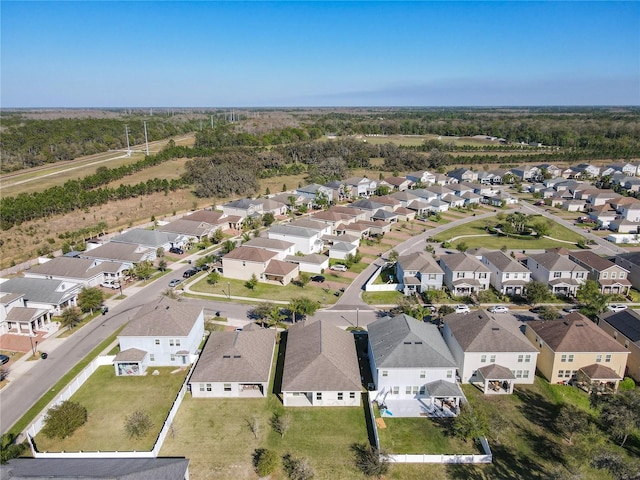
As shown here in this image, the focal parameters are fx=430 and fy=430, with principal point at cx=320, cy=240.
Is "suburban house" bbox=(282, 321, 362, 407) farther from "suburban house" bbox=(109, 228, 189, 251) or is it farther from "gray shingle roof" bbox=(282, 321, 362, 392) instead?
"suburban house" bbox=(109, 228, 189, 251)

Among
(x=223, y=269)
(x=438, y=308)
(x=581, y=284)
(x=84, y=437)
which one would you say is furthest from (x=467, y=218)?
(x=84, y=437)

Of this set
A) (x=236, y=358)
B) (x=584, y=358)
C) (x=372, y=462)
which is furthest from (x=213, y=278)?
(x=584, y=358)

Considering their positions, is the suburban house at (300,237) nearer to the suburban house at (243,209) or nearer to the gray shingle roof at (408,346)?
the suburban house at (243,209)

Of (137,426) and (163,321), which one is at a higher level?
(163,321)

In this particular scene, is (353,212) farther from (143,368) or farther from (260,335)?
(143,368)

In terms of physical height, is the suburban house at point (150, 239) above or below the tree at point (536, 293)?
above

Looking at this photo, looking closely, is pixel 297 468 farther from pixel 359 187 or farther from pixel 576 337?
pixel 359 187

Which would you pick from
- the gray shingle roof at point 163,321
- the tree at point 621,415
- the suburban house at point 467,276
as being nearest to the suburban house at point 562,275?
the suburban house at point 467,276
